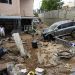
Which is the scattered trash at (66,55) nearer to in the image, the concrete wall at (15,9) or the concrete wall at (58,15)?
the concrete wall at (15,9)

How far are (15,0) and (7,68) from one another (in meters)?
14.4

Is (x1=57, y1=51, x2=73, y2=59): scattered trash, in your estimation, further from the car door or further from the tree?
the tree

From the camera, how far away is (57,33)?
72.2ft

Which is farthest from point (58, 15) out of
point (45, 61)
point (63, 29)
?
point (45, 61)

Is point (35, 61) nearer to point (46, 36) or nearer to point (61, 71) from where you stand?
point (61, 71)

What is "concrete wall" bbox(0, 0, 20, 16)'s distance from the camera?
22.6 metres

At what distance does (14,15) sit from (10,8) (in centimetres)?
93

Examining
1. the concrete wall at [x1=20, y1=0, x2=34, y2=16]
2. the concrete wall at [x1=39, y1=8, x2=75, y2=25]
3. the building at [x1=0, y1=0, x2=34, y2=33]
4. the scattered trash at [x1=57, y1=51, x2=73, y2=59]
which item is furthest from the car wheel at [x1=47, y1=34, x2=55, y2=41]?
the concrete wall at [x1=39, y1=8, x2=75, y2=25]

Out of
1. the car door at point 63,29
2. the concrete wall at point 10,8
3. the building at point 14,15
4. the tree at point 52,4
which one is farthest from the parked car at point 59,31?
the tree at point 52,4

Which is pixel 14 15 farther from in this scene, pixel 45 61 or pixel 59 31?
pixel 45 61

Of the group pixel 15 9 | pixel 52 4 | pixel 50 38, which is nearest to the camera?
pixel 50 38

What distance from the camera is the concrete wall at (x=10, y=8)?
22630 mm

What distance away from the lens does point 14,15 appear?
24.2 m

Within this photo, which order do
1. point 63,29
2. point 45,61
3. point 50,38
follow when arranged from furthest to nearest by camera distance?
point 63,29
point 50,38
point 45,61
